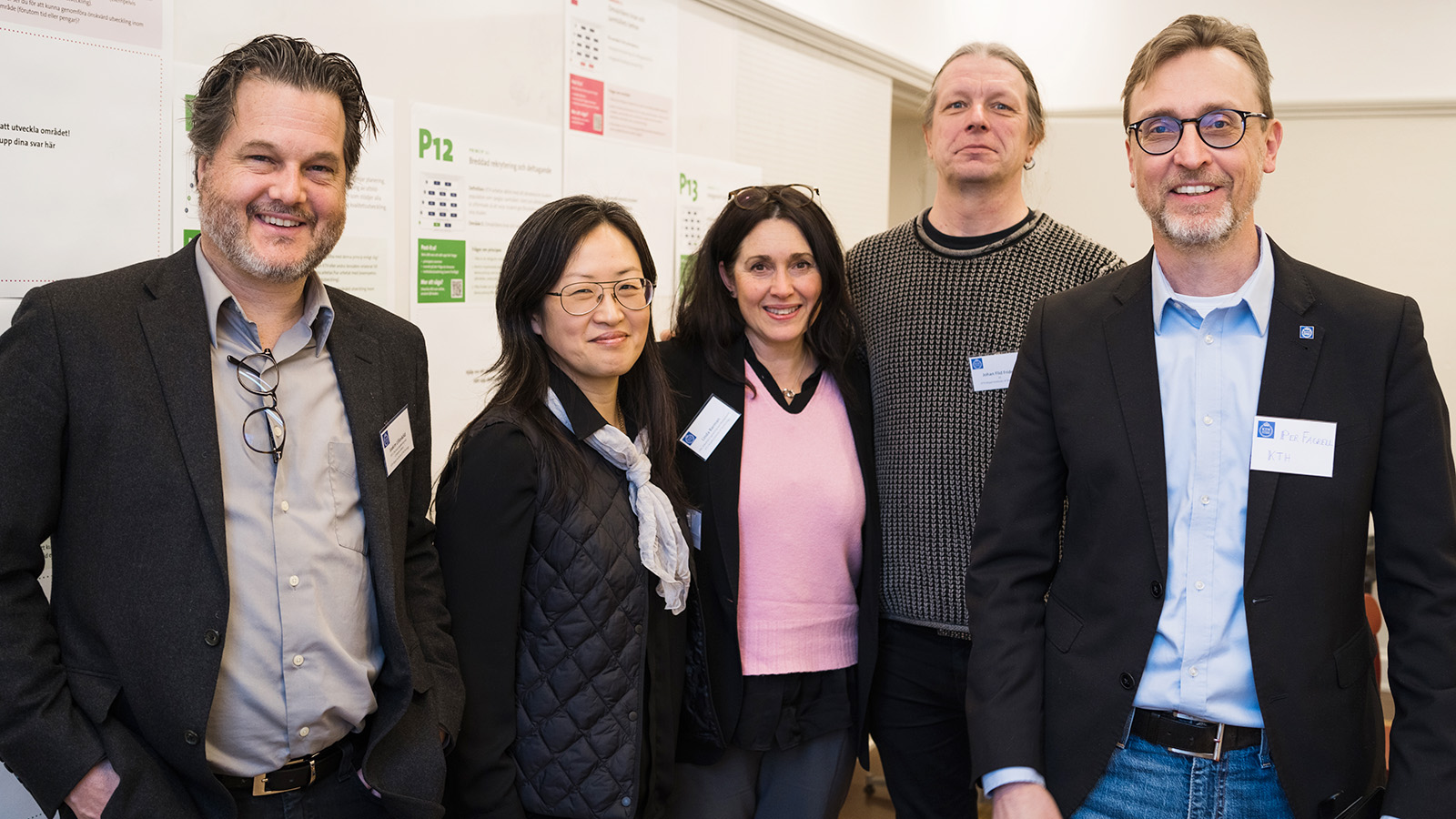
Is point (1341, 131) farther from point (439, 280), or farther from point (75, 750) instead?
point (75, 750)

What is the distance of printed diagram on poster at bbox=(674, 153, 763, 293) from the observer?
12.6 feet

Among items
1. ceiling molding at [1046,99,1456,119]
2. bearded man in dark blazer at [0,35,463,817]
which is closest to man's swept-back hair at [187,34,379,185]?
bearded man in dark blazer at [0,35,463,817]

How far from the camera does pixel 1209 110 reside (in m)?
1.63

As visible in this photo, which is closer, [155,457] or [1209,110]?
[155,457]

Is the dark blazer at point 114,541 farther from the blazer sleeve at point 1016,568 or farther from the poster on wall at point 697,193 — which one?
the poster on wall at point 697,193

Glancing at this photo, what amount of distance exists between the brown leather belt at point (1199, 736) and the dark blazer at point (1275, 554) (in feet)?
0.17

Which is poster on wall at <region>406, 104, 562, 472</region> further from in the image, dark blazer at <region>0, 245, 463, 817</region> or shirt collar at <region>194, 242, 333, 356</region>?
dark blazer at <region>0, 245, 463, 817</region>

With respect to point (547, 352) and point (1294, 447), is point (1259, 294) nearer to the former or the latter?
point (1294, 447)

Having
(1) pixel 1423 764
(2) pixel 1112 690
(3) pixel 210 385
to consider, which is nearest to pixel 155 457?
(3) pixel 210 385

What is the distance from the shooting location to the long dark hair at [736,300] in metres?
2.27

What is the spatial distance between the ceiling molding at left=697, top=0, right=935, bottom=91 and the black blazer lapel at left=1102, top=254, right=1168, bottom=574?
272 cm

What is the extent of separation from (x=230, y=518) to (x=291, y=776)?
41 centimetres

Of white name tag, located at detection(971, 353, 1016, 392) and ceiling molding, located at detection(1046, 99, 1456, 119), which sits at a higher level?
ceiling molding, located at detection(1046, 99, 1456, 119)

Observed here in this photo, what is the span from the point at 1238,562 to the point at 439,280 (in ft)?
7.45
